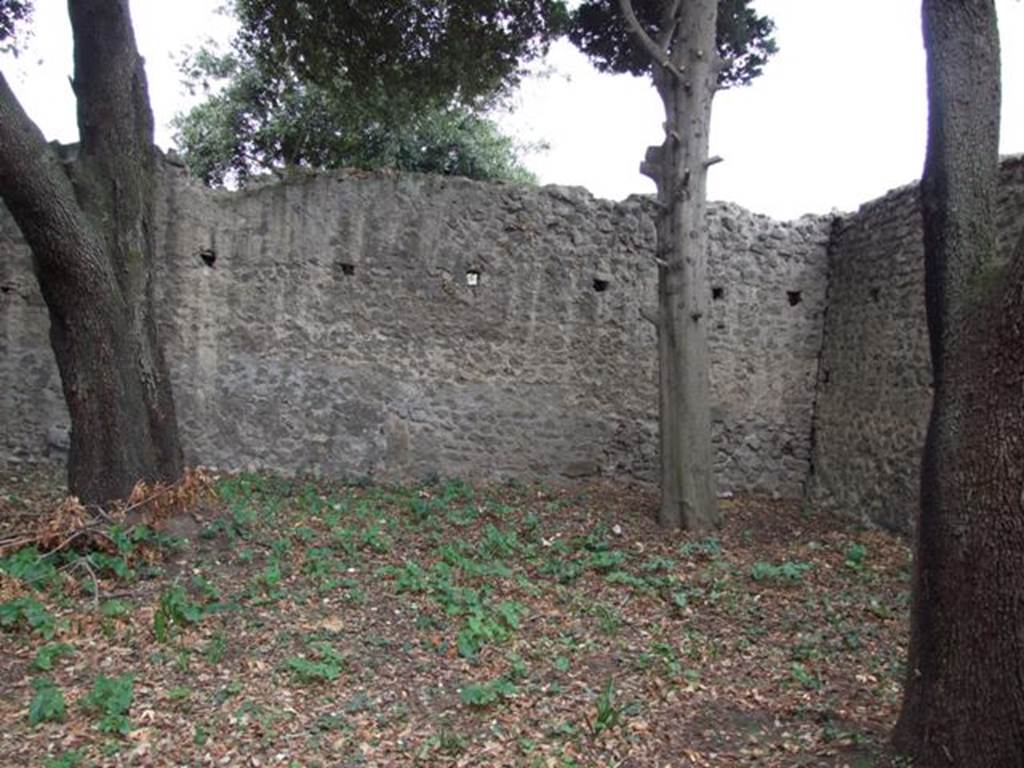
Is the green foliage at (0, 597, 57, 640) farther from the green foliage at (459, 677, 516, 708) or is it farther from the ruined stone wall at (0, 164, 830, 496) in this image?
the ruined stone wall at (0, 164, 830, 496)

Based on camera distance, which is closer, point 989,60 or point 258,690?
point 989,60

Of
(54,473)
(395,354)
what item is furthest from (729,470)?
(54,473)

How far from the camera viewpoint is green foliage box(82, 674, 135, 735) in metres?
3.40

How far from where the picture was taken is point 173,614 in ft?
14.3

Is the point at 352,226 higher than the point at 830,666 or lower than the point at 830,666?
higher

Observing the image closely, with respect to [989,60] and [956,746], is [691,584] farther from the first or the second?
[989,60]

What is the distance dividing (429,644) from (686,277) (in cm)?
385

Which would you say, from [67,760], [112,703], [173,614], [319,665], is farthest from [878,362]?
[67,760]

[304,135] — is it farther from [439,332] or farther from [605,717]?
[605,717]

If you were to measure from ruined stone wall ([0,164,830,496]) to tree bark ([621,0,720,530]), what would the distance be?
1.80 metres

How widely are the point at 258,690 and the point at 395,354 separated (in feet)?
16.3

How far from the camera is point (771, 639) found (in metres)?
4.64

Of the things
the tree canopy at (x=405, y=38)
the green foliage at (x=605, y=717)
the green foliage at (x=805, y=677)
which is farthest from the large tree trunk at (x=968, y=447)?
the tree canopy at (x=405, y=38)

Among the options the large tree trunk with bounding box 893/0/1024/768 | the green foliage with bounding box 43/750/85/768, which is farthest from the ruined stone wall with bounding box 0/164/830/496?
the large tree trunk with bounding box 893/0/1024/768
